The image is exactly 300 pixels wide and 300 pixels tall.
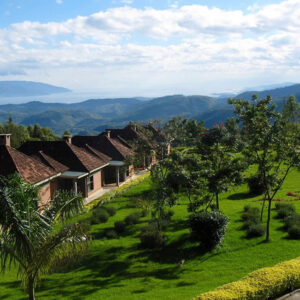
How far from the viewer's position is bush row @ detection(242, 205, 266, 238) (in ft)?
56.9

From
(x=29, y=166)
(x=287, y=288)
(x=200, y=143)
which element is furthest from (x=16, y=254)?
(x=29, y=166)

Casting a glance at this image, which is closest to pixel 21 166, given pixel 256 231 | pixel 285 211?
pixel 256 231

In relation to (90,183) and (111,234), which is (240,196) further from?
(90,183)

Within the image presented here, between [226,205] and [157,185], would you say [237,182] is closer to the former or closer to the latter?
[157,185]

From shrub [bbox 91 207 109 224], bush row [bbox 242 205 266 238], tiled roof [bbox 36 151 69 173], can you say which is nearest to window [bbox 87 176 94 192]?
tiled roof [bbox 36 151 69 173]

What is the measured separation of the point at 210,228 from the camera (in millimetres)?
15797

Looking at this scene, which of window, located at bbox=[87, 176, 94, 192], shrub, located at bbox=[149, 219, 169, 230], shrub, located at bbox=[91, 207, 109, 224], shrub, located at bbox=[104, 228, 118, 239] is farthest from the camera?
window, located at bbox=[87, 176, 94, 192]

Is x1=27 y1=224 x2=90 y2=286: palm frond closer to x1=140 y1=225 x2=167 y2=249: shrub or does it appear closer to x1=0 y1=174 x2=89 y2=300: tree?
x1=0 y1=174 x2=89 y2=300: tree

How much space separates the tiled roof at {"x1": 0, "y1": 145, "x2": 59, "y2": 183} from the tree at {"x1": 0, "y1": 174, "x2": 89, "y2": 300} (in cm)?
1481

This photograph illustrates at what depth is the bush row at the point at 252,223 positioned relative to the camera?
17328 mm

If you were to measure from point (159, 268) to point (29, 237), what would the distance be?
6.56m

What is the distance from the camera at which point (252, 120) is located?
1591 cm

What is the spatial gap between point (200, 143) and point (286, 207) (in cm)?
656

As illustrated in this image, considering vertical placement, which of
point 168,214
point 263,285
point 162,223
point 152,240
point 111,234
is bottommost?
point 111,234
